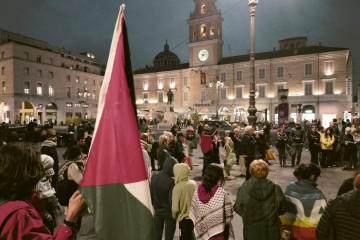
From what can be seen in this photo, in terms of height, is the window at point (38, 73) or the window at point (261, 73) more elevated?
the window at point (38, 73)

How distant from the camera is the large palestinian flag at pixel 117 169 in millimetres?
1699

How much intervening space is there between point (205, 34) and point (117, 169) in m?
51.2

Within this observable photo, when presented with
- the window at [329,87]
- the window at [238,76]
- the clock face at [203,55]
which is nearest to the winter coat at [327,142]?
the window at [329,87]

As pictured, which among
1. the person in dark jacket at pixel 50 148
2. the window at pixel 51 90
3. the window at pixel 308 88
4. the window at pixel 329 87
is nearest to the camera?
the person in dark jacket at pixel 50 148

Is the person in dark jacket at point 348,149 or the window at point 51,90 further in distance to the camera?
the window at point 51,90

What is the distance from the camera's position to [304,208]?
3.13 meters

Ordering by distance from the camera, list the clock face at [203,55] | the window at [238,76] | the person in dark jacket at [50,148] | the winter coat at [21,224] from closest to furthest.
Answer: the winter coat at [21,224], the person in dark jacket at [50,148], the window at [238,76], the clock face at [203,55]

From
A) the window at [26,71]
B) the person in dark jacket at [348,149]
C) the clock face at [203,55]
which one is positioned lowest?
the person in dark jacket at [348,149]

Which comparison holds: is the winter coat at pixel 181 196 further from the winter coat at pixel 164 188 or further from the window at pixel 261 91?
the window at pixel 261 91

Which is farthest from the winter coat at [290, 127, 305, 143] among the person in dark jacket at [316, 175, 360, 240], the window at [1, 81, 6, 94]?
the window at [1, 81, 6, 94]

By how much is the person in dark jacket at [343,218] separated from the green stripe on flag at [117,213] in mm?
1559

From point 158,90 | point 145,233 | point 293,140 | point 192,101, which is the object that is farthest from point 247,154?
point 158,90

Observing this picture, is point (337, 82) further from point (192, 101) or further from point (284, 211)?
point (284, 211)

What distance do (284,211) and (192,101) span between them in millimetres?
48668
